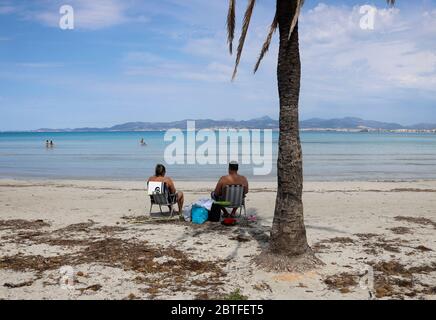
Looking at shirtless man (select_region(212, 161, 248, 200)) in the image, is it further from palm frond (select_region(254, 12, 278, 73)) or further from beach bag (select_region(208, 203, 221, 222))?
palm frond (select_region(254, 12, 278, 73))

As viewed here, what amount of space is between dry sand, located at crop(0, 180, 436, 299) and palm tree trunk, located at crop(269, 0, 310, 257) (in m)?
0.48

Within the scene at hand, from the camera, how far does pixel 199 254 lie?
6.76 metres

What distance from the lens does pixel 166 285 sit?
17.6ft

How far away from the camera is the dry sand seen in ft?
17.1

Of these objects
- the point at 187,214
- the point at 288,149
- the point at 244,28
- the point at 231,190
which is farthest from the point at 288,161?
the point at 187,214

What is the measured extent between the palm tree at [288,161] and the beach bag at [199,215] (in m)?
3.13

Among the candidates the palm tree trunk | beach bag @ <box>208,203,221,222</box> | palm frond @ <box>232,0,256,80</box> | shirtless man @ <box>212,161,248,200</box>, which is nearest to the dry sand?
beach bag @ <box>208,203,221,222</box>

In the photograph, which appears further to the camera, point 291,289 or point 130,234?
point 130,234

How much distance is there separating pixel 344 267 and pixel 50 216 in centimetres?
682

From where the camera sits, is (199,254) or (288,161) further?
(199,254)

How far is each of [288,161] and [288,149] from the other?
16 centimetres

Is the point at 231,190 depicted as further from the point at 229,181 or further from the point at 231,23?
the point at 231,23

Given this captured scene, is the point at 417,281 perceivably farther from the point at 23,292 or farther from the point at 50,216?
the point at 50,216
